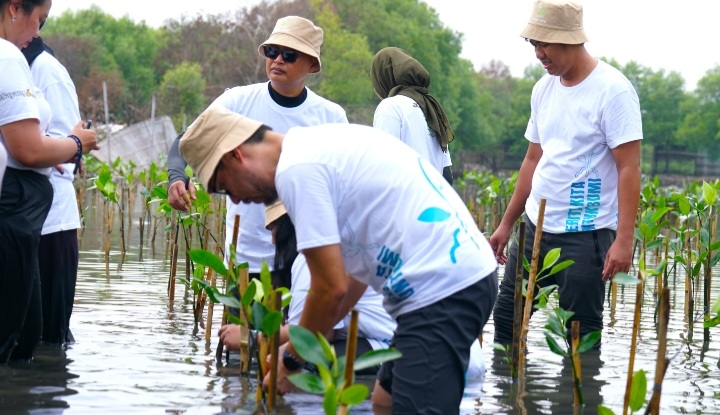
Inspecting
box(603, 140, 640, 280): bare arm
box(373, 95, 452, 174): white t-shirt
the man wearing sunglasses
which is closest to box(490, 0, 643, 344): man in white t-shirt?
box(603, 140, 640, 280): bare arm

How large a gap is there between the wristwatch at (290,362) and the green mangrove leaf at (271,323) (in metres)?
0.28

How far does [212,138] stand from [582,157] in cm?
266

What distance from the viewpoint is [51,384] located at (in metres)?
5.30

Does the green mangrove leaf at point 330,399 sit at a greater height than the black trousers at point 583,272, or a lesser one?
lesser

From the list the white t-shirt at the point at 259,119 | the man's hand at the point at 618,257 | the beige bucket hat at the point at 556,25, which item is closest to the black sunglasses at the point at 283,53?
the white t-shirt at the point at 259,119

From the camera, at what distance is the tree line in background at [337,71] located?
54.6 metres

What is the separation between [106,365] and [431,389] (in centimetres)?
273

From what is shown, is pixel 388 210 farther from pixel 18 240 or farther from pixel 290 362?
pixel 18 240

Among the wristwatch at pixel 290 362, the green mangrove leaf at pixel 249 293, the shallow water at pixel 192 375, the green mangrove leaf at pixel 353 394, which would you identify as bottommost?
the shallow water at pixel 192 375

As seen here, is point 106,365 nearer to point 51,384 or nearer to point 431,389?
point 51,384

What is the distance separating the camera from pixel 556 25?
5.63 m

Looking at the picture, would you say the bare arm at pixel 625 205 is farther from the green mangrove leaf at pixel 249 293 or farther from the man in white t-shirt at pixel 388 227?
the green mangrove leaf at pixel 249 293

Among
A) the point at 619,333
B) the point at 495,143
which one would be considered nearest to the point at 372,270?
the point at 619,333

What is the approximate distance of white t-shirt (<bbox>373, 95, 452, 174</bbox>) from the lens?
6.32 m
